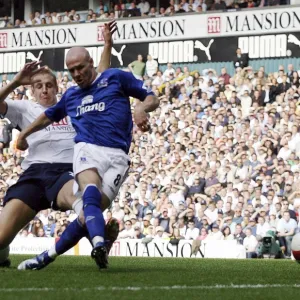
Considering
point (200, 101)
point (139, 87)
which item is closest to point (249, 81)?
point (200, 101)

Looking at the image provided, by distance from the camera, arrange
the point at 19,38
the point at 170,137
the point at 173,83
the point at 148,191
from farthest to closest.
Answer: the point at 19,38 < the point at 173,83 < the point at 170,137 < the point at 148,191

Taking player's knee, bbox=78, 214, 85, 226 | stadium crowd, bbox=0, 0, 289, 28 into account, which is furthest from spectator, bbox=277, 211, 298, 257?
stadium crowd, bbox=0, 0, 289, 28

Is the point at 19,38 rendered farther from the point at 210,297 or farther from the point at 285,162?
the point at 210,297

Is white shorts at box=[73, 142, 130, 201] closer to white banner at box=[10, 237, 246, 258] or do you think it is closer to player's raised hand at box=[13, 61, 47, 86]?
player's raised hand at box=[13, 61, 47, 86]

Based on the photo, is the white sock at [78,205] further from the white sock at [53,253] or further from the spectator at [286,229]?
the spectator at [286,229]

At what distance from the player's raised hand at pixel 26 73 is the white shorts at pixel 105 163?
111 cm

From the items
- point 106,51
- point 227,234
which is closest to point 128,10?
point 227,234

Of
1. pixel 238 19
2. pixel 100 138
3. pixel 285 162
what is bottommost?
pixel 285 162

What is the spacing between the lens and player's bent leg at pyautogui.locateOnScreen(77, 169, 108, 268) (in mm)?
8695

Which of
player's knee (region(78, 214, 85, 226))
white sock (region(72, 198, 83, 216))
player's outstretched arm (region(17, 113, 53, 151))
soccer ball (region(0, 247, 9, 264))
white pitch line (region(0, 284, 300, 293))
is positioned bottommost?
soccer ball (region(0, 247, 9, 264))

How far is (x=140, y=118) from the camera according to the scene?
880 centimetres

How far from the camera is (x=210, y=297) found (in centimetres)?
694

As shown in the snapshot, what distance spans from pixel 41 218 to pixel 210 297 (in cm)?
1808

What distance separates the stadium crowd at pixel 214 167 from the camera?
21188mm
